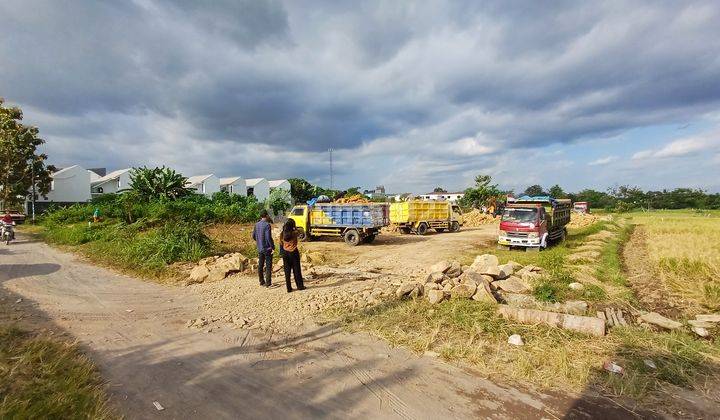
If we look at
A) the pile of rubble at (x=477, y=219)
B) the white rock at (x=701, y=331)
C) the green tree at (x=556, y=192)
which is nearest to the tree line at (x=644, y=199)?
the green tree at (x=556, y=192)

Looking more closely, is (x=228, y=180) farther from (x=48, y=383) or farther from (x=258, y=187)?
(x=48, y=383)

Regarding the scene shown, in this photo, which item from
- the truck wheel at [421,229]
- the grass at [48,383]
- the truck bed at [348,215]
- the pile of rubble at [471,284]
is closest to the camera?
the grass at [48,383]

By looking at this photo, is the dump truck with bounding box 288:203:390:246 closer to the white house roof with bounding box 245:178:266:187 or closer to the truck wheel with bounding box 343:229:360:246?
the truck wheel with bounding box 343:229:360:246

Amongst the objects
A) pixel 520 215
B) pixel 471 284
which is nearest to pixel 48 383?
pixel 471 284

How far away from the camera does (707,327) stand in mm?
5973

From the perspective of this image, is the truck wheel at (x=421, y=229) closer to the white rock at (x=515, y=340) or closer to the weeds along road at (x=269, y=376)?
the weeds along road at (x=269, y=376)

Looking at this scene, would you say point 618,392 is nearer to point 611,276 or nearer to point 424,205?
point 611,276

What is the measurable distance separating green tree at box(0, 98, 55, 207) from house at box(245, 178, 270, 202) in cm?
3250

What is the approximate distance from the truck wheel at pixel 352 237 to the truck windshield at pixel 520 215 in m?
6.37

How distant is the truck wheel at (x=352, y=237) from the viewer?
17.1 meters

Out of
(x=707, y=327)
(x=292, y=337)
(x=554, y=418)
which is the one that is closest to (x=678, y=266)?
(x=707, y=327)

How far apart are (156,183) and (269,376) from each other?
102ft

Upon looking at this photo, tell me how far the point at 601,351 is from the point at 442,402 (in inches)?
107

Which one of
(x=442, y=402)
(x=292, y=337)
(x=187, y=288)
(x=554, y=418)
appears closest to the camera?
(x=554, y=418)
